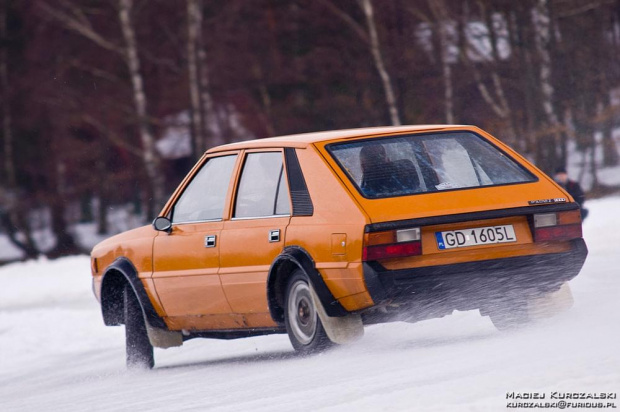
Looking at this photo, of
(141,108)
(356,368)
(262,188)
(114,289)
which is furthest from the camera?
(141,108)

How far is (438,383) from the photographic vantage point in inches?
217

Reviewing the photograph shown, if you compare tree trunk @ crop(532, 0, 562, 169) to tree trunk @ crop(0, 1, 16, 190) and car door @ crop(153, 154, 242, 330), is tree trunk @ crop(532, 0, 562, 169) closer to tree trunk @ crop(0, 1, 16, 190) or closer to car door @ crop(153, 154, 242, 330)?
tree trunk @ crop(0, 1, 16, 190)

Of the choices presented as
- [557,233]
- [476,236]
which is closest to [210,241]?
[476,236]

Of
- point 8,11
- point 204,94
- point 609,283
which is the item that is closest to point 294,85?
point 204,94

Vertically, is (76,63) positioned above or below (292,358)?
above

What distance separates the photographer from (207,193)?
857 cm

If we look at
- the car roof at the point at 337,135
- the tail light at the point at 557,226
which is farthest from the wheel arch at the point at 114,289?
the tail light at the point at 557,226

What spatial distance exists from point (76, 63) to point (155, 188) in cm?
436

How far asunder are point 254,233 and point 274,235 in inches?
9.5

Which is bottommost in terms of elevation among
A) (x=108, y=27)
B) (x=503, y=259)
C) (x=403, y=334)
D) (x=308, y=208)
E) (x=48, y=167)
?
(x=403, y=334)

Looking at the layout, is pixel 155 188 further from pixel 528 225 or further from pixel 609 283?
pixel 528 225

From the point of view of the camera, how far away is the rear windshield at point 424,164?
7.25 metres

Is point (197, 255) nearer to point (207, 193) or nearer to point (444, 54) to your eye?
point (207, 193)

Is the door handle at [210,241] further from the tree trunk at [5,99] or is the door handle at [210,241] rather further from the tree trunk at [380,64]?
the tree trunk at [5,99]
